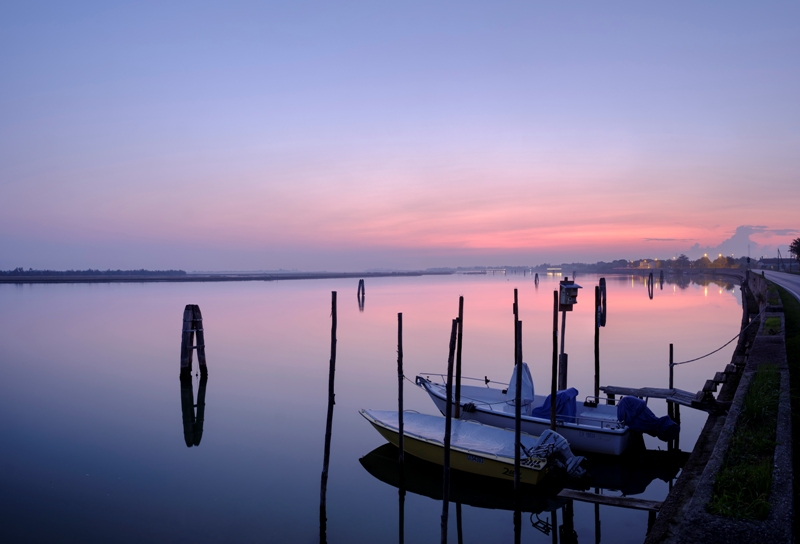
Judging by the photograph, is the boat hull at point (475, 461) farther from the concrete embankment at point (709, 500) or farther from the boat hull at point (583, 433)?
the concrete embankment at point (709, 500)

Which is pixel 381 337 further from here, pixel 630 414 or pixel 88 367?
pixel 630 414

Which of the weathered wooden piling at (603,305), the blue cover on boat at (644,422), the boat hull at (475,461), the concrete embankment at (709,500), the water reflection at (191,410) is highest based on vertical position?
the weathered wooden piling at (603,305)

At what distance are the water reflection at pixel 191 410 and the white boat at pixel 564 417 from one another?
26.7ft

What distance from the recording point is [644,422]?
47.6 ft

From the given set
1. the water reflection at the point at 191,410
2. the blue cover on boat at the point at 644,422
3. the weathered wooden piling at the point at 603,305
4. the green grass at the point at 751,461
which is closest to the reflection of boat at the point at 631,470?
the blue cover on boat at the point at 644,422

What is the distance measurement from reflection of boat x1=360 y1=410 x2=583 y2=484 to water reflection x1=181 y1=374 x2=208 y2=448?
6373mm

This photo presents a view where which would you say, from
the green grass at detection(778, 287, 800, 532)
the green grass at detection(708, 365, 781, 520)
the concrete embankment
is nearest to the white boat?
the concrete embankment

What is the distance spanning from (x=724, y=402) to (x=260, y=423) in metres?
14.5

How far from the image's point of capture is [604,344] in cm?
3647

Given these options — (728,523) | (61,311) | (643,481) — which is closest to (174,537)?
(728,523)

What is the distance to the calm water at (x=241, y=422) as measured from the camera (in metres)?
11.3

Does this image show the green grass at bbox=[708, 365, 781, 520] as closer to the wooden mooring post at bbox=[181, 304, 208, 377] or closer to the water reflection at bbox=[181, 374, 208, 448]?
the water reflection at bbox=[181, 374, 208, 448]

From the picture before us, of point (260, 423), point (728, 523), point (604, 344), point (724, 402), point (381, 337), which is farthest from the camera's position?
point (381, 337)

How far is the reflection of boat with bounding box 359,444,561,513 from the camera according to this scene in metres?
12.1
